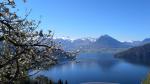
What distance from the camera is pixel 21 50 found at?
7875 millimetres

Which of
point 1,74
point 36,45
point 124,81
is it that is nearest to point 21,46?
point 36,45

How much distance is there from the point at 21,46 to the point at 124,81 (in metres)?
151

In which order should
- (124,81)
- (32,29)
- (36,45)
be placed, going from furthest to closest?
1. (124,81)
2. (32,29)
3. (36,45)

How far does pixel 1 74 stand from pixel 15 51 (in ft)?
2.37

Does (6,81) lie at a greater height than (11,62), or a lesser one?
lesser

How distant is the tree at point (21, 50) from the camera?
7301 millimetres

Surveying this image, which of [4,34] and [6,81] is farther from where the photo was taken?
[6,81]

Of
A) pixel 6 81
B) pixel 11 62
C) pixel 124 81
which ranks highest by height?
pixel 11 62

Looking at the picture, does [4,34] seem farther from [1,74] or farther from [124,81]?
[124,81]

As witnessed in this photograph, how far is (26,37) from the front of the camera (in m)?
7.85

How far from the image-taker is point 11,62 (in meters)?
8.12

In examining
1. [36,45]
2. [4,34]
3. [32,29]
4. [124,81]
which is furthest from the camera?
[124,81]

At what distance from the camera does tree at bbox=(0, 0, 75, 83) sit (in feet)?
24.0

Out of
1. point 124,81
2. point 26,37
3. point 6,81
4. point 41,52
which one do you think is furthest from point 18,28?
point 124,81
